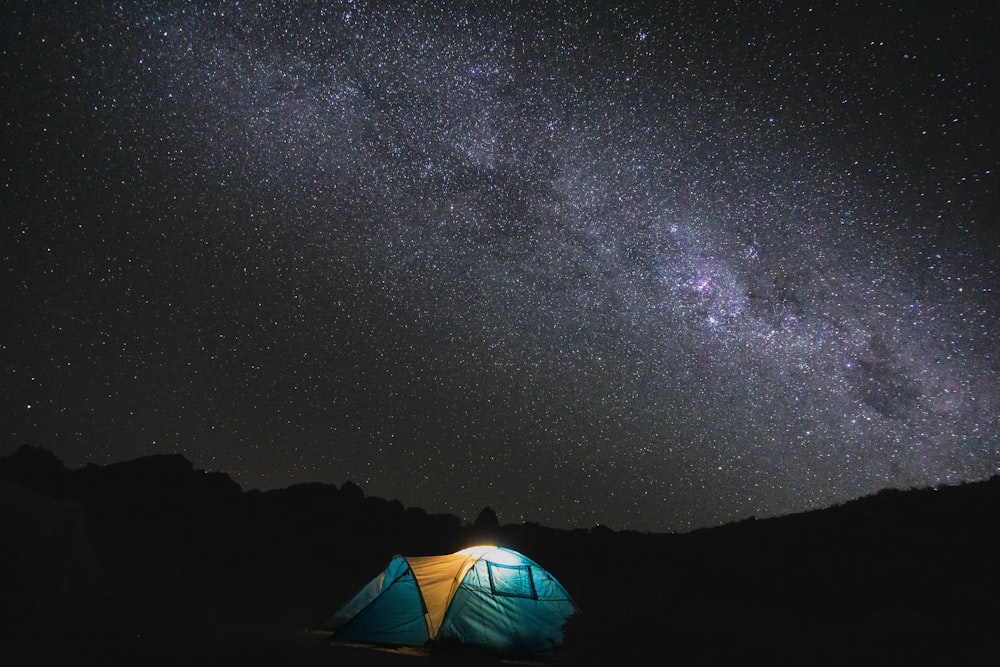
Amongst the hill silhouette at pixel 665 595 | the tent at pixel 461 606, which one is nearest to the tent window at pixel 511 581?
the tent at pixel 461 606

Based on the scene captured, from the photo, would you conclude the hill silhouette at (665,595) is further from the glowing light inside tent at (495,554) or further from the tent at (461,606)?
the glowing light inside tent at (495,554)

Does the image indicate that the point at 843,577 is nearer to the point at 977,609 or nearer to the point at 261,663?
the point at 977,609

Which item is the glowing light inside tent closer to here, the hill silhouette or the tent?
the tent

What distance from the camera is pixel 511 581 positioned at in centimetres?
1231

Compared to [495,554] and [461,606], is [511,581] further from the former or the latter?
[461,606]

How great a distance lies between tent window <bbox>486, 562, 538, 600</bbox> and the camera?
39.5 ft

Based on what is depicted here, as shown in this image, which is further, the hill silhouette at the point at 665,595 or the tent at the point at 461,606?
the tent at the point at 461,606

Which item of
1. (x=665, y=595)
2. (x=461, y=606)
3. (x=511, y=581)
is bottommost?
(x=665, y=595)

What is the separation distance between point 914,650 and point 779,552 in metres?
8.14

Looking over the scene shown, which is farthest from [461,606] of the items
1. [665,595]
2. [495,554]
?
[665,595]

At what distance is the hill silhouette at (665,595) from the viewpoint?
9422 millimetres

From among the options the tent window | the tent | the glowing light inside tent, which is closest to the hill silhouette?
the tent

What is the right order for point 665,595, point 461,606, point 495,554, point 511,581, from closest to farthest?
point 461,606
point 511,581
point 495,554
point 665,595

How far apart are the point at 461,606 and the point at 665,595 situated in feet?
21.8
